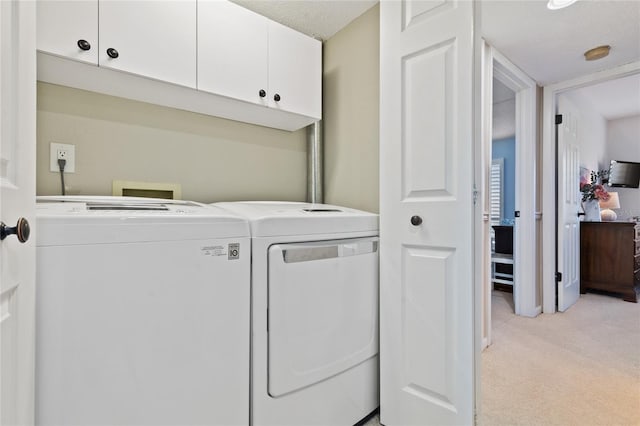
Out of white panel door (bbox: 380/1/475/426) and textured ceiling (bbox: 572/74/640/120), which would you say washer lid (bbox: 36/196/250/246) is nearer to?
white panel door (bbox: 380/1/475/426)

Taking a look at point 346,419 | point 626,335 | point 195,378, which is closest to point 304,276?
point 195,378

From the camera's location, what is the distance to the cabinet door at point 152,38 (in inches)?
47.8

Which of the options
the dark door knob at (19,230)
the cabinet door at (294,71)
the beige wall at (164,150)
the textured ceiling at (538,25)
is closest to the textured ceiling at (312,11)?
the textured ceiling at (538,25)

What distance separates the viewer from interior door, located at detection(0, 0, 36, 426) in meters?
0.60

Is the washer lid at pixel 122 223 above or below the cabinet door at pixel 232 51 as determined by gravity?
below

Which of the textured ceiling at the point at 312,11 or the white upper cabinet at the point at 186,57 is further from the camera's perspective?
the textured ceiling at the point at 312,11

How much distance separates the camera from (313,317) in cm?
124

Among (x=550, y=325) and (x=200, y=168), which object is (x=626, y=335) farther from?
(x=200, y=168)

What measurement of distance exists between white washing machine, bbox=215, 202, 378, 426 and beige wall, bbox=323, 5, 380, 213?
0.43 m

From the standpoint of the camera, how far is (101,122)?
145 cm

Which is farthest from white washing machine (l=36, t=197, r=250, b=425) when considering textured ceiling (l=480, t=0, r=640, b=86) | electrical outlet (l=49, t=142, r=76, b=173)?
textured ceiling (l=480, t=0, r=640, b=86)

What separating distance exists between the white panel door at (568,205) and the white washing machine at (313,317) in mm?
2495

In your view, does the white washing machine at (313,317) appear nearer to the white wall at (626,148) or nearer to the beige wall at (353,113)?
the beige wall at (353,113)

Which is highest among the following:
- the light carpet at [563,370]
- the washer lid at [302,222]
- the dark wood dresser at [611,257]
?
the washer lid at [302,222]
